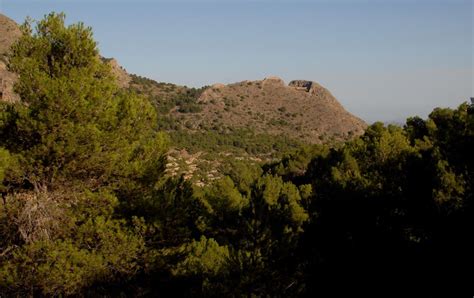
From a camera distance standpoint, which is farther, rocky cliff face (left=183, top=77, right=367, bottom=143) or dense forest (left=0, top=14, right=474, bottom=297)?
rocky cliff face (left=183, top=77, right=367, bottom=143)

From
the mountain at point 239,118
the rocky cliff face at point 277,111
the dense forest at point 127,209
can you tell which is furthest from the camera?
the rocky cliff face at point 277,111

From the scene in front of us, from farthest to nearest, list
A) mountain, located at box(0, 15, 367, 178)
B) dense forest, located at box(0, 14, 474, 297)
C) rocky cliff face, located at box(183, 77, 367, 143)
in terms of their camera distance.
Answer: rocky cliff face, located at box(183, 77, 367, 143) → mountain, located at box(0, 15, 367, 178) → dense forest, located at box(0, 14, 474, 297)

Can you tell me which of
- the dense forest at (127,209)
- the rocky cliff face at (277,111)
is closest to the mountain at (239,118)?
the rocky cliff face at (277,111)

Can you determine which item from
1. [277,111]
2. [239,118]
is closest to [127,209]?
[239,118]

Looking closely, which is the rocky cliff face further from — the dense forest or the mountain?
the dense forest

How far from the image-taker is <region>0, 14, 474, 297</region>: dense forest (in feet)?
37.4

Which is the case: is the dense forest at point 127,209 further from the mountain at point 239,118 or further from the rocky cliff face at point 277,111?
the rocky cliff face at point 277,111

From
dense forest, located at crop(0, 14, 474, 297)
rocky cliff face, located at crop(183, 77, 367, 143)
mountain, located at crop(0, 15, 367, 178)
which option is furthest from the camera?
rocky cliff face, located at crop(183, 77, 367, 143)

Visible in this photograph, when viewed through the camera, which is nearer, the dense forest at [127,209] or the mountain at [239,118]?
the dense forest at [127,209]

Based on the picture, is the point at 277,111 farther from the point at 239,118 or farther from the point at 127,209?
the point at 127,209

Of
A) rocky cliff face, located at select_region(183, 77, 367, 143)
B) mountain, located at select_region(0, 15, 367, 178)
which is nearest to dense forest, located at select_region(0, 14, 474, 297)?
mountain, located at select_region(0, 15, 367, 178)

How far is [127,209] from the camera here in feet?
43.3

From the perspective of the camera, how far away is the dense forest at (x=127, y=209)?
37.4 ft

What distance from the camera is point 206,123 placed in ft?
283
